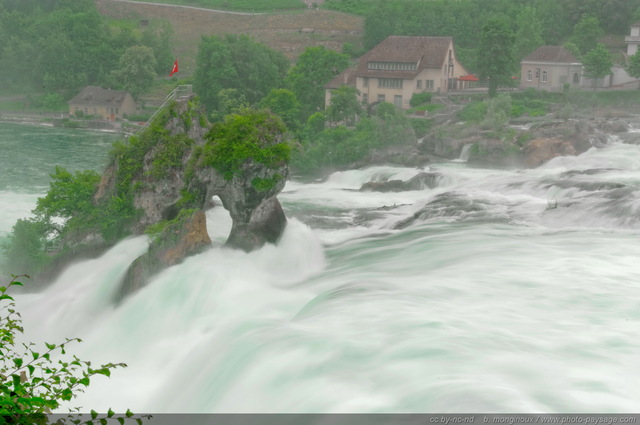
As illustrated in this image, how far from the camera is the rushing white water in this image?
2180 cm

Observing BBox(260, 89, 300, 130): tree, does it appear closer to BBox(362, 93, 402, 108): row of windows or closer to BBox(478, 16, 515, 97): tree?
BBox(362, 93, 402, 108): row of windows

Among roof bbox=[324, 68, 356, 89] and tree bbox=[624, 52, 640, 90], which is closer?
roof bbox=[324, 68, 356, 89]

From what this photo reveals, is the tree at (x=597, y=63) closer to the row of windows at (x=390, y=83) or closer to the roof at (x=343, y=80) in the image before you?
the row of windows at (x=390, y=83)

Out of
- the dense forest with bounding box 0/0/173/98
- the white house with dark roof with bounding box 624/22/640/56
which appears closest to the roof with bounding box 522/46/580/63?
the white house with dark roof with bounding box 624/22/640/56

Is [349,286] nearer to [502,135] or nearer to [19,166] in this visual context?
[502,135]

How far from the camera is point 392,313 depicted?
26.7m

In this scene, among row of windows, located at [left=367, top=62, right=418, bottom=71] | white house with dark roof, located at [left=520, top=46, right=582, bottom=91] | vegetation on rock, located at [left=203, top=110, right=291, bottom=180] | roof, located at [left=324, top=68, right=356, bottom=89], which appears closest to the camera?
vegetation on rock, located at [left=203, top=110, right=291, bottom=180]

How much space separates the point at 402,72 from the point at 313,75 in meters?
8.83

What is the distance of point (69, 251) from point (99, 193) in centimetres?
346

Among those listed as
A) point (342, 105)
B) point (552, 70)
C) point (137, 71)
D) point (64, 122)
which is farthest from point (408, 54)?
point (64, 122)

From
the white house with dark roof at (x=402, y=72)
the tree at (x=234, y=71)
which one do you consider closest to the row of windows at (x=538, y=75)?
the white house with dark roof at (x=402, y=72)

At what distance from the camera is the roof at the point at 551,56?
287 feet

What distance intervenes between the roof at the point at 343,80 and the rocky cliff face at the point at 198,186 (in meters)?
41.2

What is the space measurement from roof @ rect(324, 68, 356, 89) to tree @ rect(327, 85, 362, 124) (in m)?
6.62
